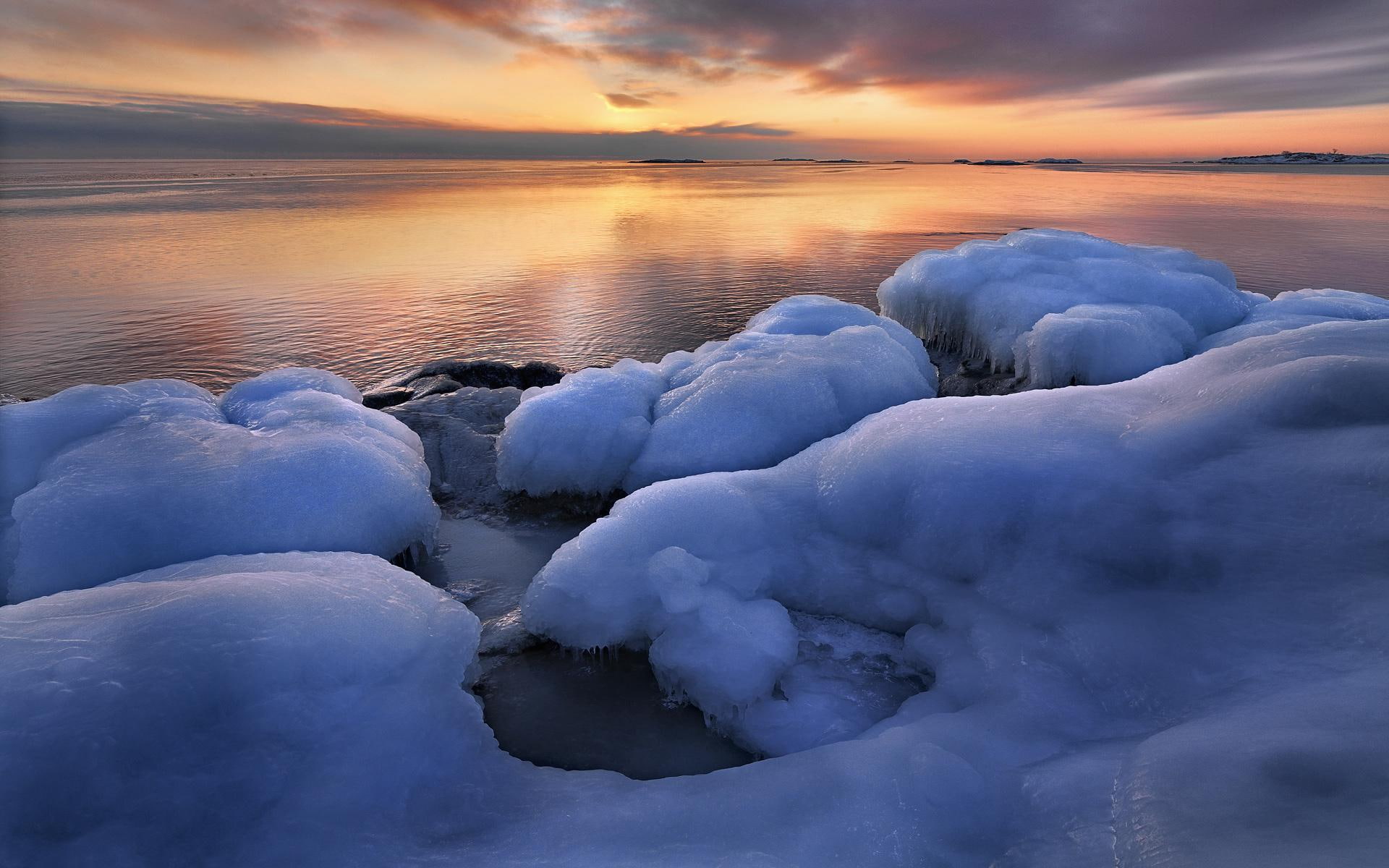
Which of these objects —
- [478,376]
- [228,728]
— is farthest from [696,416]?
[478,376]

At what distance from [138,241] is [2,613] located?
2791 centimetres

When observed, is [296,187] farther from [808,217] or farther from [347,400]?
[347,400]

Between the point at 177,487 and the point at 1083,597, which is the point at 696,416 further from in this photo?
the point at 177,487

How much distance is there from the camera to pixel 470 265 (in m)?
21.0

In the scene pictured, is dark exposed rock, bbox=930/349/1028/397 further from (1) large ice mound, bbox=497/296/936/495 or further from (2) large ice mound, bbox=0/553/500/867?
(2) large ice mound, bbox=0/553/500/867

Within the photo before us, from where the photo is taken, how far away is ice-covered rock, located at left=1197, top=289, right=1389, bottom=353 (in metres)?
7.25

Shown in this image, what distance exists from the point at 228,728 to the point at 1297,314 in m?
10.8

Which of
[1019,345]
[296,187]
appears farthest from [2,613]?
[296,187]

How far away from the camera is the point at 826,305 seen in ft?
28.5

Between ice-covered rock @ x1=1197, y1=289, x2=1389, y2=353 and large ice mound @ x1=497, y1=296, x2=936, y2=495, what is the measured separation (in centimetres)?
368

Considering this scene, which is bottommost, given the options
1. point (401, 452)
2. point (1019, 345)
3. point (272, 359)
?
point (272, 359)

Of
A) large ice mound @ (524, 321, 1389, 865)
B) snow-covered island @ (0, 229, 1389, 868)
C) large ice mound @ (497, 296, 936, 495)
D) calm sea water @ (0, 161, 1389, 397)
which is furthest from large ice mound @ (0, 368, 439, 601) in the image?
calm sea water @ (0, 161, 1389, 397)

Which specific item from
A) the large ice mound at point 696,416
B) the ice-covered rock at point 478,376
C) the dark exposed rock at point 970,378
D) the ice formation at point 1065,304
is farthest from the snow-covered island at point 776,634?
the dark exposed rock at point 970,378

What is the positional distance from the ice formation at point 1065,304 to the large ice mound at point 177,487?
7.02 meters
